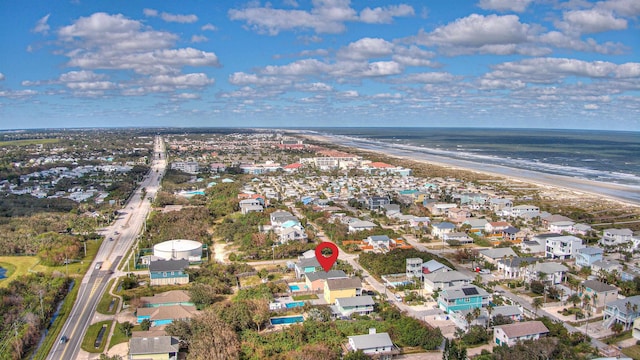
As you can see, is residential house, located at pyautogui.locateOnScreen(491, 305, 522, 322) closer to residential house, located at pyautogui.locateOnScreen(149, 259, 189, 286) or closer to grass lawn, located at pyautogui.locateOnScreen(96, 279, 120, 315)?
residential house, located at pyautogui.locateOnScreen(149, 259, 189, 286)

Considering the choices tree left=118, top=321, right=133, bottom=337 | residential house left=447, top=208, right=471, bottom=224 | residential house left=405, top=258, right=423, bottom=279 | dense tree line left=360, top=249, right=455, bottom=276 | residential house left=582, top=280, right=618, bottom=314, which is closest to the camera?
tree left=118, top=321, right=133, bottom=337

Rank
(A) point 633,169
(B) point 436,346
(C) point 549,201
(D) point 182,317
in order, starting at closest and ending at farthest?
(B) point 436,346 < (D) point 182,317 < (C) point 549,201 < (A) point 633,169

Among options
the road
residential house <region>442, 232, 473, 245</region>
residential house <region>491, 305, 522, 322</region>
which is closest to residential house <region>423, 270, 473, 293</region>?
residential house <region>491, 305, 522, 322</region>

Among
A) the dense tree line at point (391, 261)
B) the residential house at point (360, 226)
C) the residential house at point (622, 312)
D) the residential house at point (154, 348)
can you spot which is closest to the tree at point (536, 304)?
the residential house at point (622, 312)

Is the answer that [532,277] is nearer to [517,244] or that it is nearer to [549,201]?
[517,244]

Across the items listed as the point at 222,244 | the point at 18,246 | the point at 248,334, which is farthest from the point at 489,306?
the point at 18,246

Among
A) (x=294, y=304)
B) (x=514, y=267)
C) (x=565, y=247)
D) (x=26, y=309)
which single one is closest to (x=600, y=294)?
(x=514, y=267)
